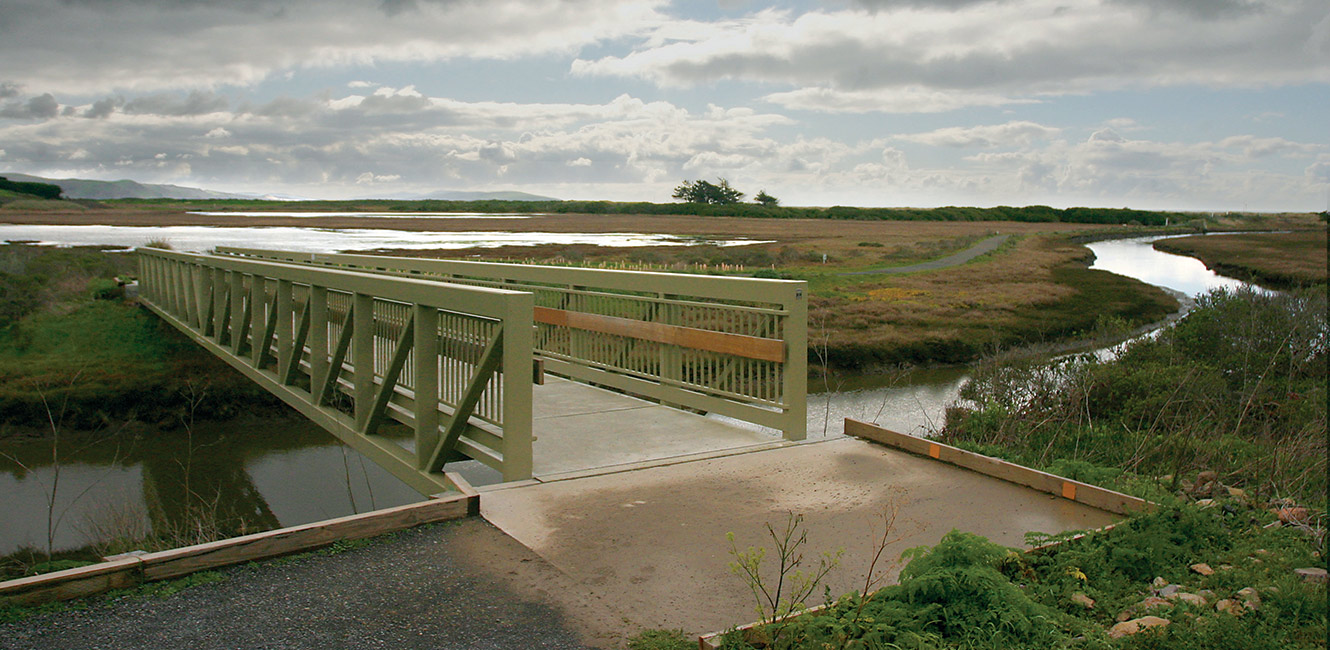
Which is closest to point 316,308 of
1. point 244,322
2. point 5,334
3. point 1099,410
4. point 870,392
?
Result: point 244,322

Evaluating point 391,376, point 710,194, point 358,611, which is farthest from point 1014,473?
point 710,194

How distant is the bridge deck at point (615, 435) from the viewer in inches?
257

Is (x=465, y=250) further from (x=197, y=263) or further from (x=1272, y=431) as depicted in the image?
(x=1272, y=431)

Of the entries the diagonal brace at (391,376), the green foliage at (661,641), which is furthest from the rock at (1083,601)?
the diagonal brace at (391,376)

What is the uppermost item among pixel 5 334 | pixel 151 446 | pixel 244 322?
pixel 244 322

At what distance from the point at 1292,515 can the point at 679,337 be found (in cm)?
464

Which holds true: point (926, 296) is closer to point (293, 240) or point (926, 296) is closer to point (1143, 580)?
point (1143, 580)

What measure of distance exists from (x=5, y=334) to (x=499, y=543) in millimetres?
24438

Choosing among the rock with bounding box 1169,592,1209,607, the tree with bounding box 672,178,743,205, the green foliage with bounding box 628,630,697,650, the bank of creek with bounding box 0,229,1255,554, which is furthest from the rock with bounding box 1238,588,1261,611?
the tree with bounding box 672,178,743,205

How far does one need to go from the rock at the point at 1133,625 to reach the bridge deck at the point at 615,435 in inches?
134

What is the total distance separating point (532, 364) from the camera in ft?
18.6

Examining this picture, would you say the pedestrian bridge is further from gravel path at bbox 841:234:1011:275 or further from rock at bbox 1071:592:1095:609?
gravel path at bbox 841:234:1011:275

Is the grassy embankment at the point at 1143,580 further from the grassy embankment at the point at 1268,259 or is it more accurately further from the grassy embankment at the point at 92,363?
the grassy embankment at the point at 1268,259

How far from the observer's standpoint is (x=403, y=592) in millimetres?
4117
